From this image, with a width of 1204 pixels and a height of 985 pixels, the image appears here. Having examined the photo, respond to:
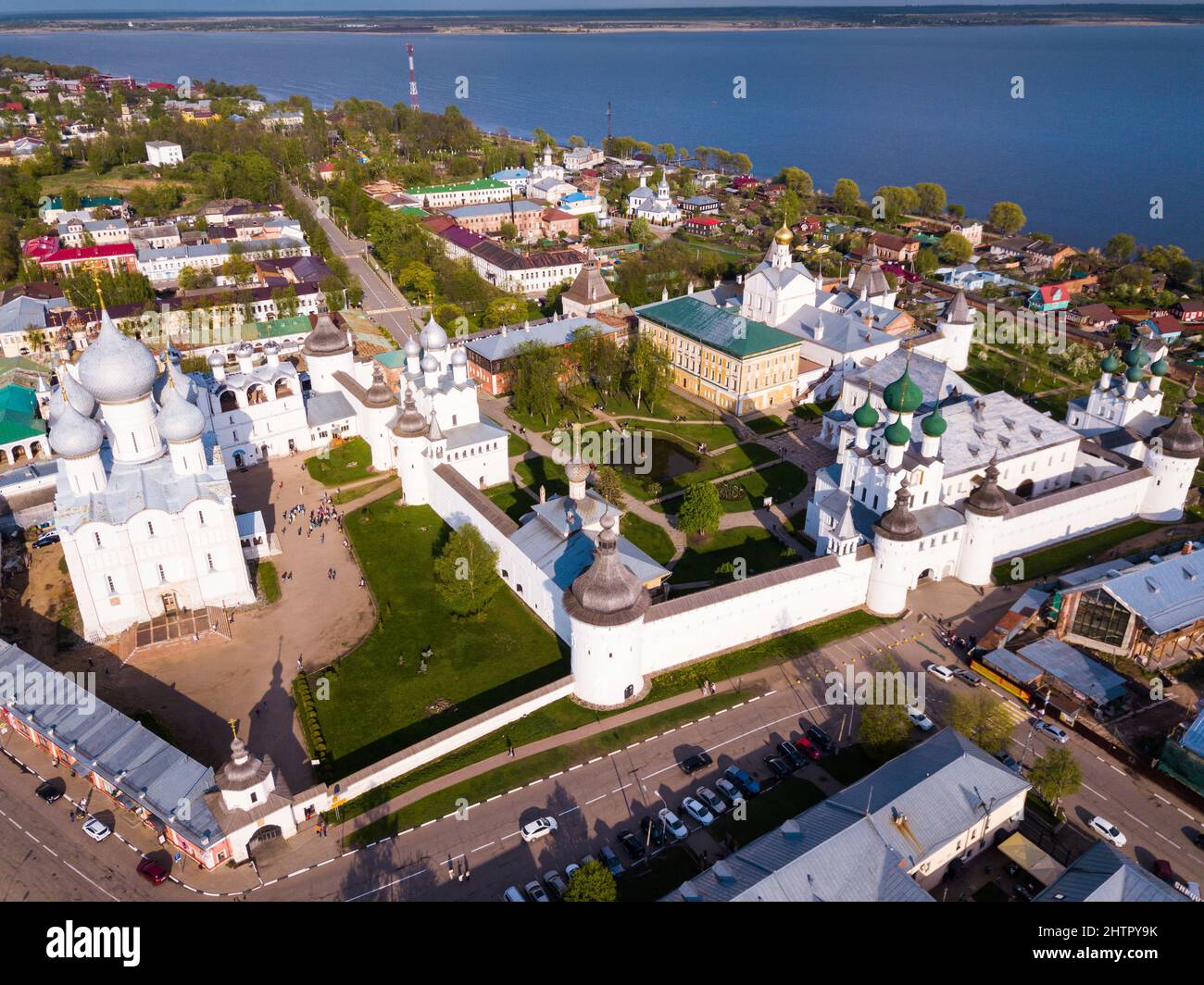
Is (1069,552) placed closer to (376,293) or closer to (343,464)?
(343,464)

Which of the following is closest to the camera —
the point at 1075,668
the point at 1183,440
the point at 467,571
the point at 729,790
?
the point at 729,790

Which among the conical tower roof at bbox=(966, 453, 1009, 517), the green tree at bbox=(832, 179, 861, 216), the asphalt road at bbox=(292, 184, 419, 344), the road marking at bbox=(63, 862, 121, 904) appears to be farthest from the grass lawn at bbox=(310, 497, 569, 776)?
the green tree at bbox=(832, 179, 861, 216)

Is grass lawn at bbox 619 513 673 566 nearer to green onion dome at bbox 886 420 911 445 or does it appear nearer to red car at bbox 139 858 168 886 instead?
green onion dome at bbox 886 420 911 445

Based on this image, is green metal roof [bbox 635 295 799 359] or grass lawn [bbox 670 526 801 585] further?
green metal roof [bbox 635 295 799 359]

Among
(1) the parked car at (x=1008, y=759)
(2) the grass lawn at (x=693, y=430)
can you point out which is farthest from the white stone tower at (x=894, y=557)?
(2) the grass lawn at (x=693, y=430)

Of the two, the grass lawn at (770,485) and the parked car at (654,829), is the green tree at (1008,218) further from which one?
the parked car at (654,829)

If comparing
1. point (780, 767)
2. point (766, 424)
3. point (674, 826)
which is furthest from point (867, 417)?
Result: point (674, 826)
